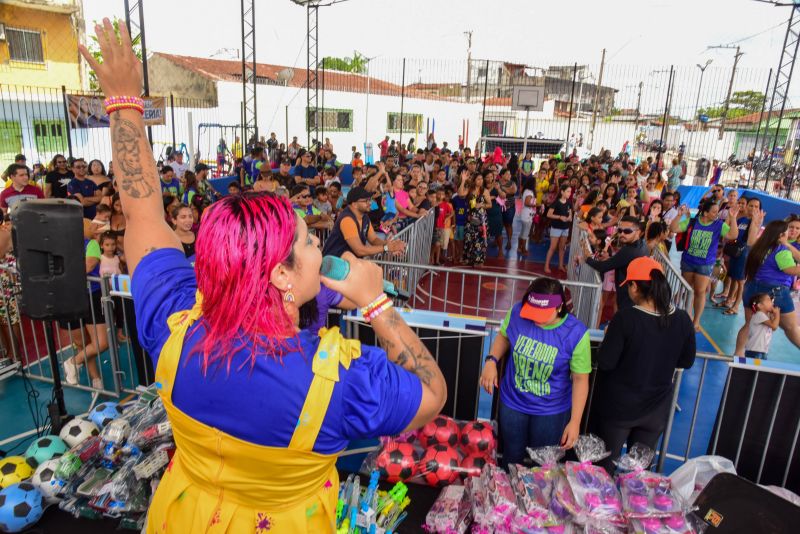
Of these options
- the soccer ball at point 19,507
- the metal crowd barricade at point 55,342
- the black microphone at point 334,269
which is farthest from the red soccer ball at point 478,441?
the metal crowd barricade at point 55,342

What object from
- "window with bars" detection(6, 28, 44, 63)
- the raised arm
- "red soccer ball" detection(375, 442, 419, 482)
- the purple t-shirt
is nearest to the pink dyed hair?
the raised arm

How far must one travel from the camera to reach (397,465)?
410cm

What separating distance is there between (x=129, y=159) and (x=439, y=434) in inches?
135

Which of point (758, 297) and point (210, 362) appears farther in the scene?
point (758, 297)

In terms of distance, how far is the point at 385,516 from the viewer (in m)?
3.60

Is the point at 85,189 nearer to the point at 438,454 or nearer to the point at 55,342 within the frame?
the point at 55,342

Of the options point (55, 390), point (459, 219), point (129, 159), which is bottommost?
point (55, 390)

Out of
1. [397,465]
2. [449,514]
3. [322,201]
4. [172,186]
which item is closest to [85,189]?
[172,186]

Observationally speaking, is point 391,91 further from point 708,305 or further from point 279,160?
point 708,305

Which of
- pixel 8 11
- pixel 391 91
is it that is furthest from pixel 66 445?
pixel 391 91

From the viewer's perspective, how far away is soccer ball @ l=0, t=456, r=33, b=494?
3830mm

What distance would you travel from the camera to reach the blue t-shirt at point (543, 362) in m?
3.80

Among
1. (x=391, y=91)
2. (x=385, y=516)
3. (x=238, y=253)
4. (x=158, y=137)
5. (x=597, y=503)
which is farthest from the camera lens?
(x=391, y=91)

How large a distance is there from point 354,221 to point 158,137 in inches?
947
